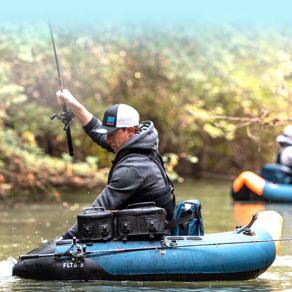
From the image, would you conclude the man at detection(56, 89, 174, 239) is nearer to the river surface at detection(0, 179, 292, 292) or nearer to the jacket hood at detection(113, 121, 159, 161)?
the jacket hood at detection(113, 121, 159, 161)

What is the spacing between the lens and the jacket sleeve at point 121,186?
3.87 m

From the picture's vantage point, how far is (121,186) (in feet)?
12.7

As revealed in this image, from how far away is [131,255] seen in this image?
3.90 meters

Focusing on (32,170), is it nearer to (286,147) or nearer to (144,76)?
(144,76)

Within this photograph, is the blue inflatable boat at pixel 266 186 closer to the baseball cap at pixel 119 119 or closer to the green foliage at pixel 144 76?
the green foliage at pixel 144 76

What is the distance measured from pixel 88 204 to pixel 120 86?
3784mm

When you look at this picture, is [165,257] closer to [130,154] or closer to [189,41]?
[130,154]

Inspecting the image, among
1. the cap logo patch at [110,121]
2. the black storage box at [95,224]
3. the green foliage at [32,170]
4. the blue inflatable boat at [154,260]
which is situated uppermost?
the cap logo patch at [110,121]

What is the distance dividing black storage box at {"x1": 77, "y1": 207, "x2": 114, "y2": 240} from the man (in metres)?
0.10

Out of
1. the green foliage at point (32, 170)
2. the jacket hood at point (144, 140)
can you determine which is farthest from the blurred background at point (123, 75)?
the jacket hood at point (144, 140)

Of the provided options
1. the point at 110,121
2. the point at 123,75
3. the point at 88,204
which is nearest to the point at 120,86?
the point at 123,75

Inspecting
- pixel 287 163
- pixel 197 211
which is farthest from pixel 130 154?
pixel 287 163

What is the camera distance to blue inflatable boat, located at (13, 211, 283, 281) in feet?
12.8

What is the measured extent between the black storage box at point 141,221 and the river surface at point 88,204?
39 centimetres
